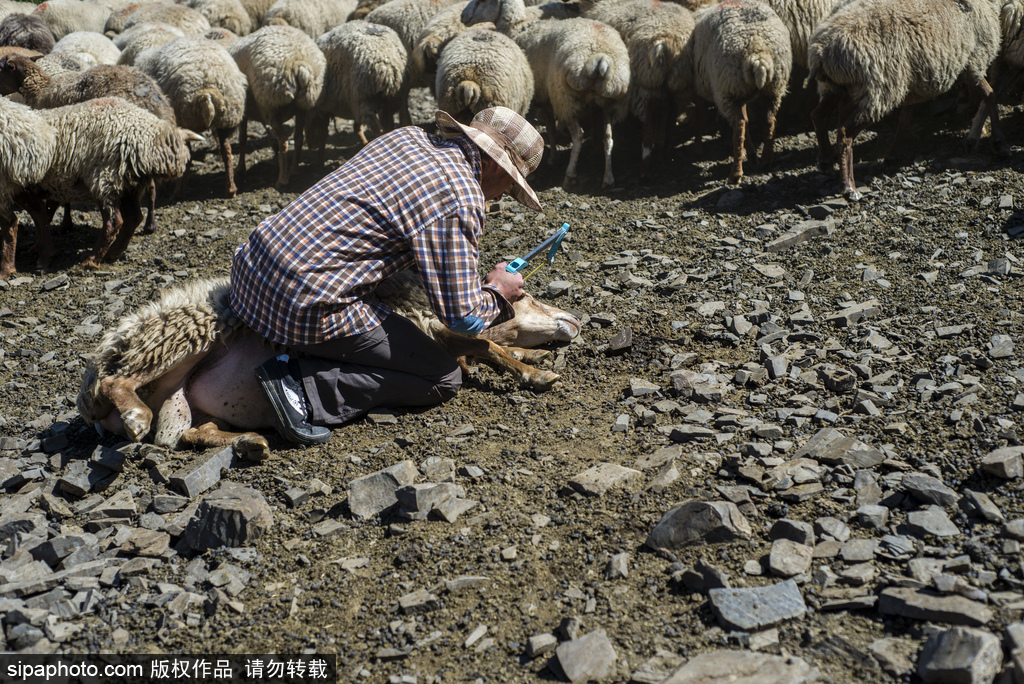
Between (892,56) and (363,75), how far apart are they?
5.44m

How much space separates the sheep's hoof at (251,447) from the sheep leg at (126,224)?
14.0 feet

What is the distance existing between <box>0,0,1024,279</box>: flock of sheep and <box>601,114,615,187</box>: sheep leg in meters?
0.03

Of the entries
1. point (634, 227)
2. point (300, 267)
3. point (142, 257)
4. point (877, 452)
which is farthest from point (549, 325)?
point (142, 257)

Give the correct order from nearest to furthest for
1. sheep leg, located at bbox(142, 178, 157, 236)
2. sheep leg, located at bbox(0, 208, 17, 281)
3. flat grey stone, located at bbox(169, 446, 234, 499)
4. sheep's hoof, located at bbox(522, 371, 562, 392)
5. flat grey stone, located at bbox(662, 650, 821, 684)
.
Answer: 1. flat grey stone, located at bbox(662, 650, 821, 684)
2. flat grey stone, located at bbox(169, 446, 234, 499)
3. sheep's hoof, located at bbox(522, 371, 562, 392)
4. sheep leg, located at bbox(0, 208, 17, 281)
5. sheep leg, located at bbox(142, 178, 157, 236)

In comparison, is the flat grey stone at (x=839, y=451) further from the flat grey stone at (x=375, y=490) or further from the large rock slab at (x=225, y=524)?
the large rock slab at (x=225, y=524)

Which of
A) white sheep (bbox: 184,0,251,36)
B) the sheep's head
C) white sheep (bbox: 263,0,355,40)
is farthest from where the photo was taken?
white sheep (bbox: 184,0,251,36)

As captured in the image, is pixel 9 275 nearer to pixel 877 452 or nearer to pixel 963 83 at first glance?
pixel 877 452

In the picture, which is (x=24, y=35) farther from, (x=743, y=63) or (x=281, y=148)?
(x=743, y=63)

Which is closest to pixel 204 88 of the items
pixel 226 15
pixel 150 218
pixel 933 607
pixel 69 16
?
pixel 150 218

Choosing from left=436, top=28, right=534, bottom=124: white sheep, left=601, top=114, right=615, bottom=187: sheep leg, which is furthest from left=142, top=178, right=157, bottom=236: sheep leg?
left=601, top=114, right=615, bottom=187: sheep leg

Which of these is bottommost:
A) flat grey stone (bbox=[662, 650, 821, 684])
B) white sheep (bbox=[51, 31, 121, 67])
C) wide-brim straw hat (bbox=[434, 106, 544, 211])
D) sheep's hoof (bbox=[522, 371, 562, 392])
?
flat grey stone (bbox=[662, 650, 821, 684])

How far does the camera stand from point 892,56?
273 inches

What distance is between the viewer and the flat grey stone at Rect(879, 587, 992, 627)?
7.84 ft

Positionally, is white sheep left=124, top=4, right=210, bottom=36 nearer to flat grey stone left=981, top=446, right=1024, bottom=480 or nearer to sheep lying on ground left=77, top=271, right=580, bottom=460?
sheep lying on ground left=77, top=271, right=580, bottom=460
